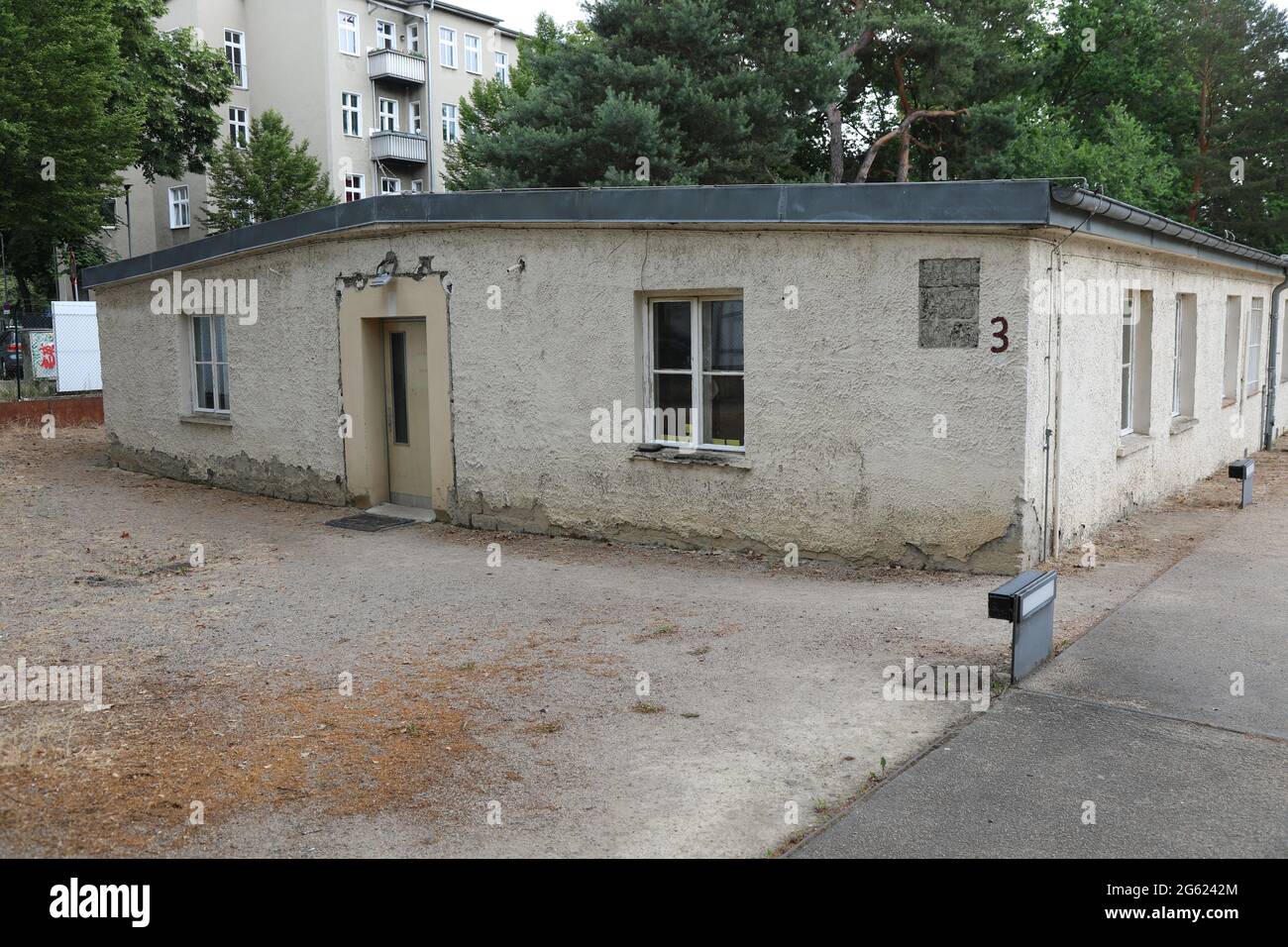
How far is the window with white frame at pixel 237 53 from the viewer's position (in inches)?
1606

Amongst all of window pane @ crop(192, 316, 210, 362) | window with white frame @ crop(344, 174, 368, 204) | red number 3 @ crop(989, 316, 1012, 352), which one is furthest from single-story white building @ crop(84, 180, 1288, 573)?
window with white frame @ crop(344, 174, 368, 204)

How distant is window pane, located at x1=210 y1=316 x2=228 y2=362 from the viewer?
537 inches

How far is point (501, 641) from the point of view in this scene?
6.99m

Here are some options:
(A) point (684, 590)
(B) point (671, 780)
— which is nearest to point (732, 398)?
(A) point (684, 590)

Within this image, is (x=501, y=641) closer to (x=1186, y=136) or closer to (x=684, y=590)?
(x=684, y=590)

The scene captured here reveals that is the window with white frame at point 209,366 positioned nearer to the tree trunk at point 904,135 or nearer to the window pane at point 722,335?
the window pane at point 722,335

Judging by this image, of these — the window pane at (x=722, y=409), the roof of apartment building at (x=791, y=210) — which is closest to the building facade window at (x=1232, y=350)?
the roof of apartment building at (x=791, y=210)

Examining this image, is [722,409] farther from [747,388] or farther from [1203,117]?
[1203,117]

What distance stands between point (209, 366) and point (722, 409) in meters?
7.72

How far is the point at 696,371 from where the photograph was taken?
9.51m

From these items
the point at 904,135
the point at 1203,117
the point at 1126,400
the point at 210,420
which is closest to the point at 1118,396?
the point at 1126,400

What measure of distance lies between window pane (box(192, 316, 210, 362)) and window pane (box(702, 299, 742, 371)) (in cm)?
758

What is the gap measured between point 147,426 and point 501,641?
9947 mm

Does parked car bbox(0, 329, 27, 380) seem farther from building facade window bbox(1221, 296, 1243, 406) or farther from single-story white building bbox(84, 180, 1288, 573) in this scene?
building facade window bbox(1221, 296, 1243, 406)
